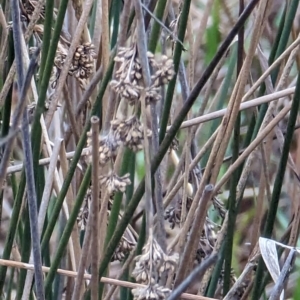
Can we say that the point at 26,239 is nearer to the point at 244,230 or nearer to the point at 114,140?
the point at 114,140

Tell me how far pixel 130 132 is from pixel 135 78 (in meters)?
0.04

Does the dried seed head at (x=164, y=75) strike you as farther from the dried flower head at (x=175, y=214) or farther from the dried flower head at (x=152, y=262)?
the dried flower head at (x=175, y=214)

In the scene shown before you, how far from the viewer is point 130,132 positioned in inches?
17.0

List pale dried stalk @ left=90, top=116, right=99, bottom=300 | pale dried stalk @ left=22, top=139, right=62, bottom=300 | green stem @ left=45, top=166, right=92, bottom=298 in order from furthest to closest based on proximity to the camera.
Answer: pale dried stalk @ left=22, top=139, right=62, bottom=300 → green stem @ left=45, top=166, right=92, bottom=298 → pale dried stalk @ left=90, top=116, right=99, bottom=300

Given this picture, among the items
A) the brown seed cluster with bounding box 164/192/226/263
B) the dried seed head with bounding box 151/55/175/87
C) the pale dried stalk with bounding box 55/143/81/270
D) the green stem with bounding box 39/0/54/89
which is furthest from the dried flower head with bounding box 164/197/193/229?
the dried seed head with bounding box 151/55/175/87

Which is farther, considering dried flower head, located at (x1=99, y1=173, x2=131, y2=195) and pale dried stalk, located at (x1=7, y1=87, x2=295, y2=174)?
pale dried stalk, located at (x1=7, y1=87, x2=295, y2=174)

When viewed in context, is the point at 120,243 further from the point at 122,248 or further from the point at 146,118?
the point at 146,118

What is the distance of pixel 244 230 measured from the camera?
1.50 metres

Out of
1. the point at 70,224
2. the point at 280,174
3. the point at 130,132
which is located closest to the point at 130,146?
the point at 130,132

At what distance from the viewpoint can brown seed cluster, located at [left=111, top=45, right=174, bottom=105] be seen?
0.42 meters

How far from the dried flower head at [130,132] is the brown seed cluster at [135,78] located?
15 millimetres

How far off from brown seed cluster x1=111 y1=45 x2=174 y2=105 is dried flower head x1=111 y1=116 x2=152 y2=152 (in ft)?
0.05

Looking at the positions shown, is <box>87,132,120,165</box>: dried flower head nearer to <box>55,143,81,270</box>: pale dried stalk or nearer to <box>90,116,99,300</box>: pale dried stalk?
<box>90,116,99,300</box>: pale dried stalk

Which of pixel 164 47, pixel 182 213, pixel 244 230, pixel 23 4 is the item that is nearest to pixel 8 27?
pixel 23 4
